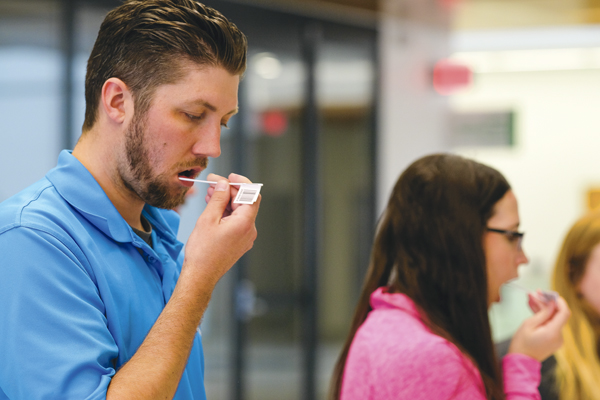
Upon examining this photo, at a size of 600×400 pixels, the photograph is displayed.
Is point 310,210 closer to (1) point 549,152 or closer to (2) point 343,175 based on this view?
(2) point 343,175

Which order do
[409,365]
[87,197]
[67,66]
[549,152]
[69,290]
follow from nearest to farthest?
1. [69,290]
2. [87,197]
3. [409,365]
4. [67,66]
5. [549,152]

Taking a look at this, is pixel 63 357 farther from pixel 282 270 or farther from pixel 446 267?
pixel 282 270

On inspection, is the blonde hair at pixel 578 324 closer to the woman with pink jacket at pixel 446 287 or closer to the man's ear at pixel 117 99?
the woman with pink jacket at pixel 446 287

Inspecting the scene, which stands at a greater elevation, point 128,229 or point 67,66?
point 67,66

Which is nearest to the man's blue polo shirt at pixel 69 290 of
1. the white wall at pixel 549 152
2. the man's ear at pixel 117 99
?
the man's ear at pixel 117 99

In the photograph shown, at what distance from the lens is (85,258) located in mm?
892

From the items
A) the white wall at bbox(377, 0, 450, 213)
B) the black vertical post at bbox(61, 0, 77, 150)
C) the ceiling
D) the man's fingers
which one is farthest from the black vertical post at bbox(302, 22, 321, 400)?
the man's fingers

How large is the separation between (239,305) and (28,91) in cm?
174

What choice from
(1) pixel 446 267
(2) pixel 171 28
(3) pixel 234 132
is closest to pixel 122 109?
(2) pixel 171 28

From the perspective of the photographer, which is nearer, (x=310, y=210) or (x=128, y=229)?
(x=128, y=229)

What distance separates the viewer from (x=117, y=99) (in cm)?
99

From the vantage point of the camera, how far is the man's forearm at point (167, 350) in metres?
0.80

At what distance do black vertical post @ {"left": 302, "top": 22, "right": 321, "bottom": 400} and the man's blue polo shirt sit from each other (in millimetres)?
2930

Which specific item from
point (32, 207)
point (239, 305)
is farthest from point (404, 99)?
point (32, 207)
